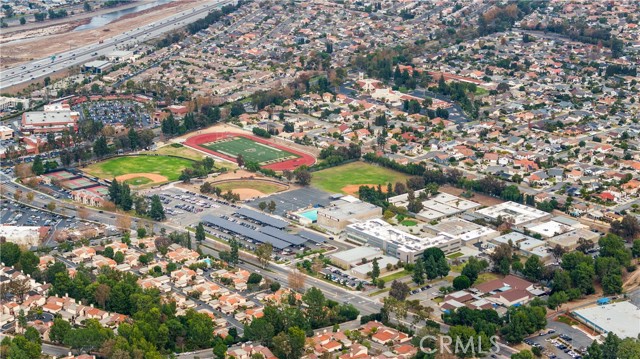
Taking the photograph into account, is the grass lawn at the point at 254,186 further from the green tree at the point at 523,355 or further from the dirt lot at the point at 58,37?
the dirt lot at the point at 58,37

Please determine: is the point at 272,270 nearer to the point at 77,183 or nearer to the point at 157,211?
the point at 157,211

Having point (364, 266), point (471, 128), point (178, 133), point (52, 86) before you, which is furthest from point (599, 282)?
point (52, 86)

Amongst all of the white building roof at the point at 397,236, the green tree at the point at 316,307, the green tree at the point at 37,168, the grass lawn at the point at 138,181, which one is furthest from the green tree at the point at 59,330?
the green tree at the point at 37,168

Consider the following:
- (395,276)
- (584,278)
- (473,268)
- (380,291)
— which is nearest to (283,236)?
(395,276)

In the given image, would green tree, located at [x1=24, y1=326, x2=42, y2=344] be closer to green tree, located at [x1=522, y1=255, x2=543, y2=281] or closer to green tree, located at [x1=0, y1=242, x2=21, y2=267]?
green tree, located at [x1=0, y1=242, x2=21, y2=267]

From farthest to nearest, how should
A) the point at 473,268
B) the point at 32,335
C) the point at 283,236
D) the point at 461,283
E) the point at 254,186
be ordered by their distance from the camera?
the point at 254,186 → the point at 283,236 → the point at 473,268 → the point at 461,283 → the point at 32,335

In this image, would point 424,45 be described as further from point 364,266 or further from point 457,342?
point 457,342
